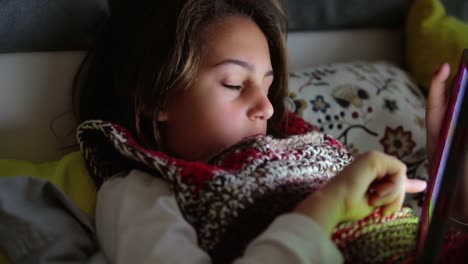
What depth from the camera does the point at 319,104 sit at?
126cm

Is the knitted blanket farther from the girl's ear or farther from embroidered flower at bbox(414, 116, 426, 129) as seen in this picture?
embroidered flower at bbox(414, 116, 426, 129)

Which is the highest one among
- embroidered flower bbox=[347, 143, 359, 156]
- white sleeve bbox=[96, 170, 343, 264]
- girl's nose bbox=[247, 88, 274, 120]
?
girl's nose bbox=[247, 88, 274, 120]

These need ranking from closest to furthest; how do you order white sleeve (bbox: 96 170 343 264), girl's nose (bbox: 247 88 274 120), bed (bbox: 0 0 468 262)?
white sleeve (bbox: 96 170 343 264)
girl's nose (bbox: 247 88 274 120)
bed (bbox: 0 0 468 262)

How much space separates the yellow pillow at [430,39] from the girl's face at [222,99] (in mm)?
623

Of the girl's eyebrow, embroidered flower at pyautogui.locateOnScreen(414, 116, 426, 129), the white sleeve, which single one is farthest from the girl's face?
embroidered flower at pyautogui.locateOnScreen(414, 116, 426, 129)

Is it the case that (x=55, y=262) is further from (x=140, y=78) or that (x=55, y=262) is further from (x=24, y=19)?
(x=24, y=19)

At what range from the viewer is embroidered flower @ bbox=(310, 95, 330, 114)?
1.25 metres

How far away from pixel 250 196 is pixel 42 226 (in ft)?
1.10

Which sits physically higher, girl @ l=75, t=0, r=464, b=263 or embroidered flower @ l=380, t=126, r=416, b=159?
girl @ l=75, t=0, r=464, b=263

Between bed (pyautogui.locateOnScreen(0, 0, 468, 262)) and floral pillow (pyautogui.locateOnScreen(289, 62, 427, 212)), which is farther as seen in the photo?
floral pillow (pyautogui.locateOnScreen(289, 62, 427, 212))

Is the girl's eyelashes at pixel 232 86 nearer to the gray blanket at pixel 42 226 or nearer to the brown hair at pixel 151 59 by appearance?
the brown hair at pixel 151 59

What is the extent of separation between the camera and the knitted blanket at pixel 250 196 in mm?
725

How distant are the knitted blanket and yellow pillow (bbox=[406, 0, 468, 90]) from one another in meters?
0.66

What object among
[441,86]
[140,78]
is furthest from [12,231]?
[441,86]
